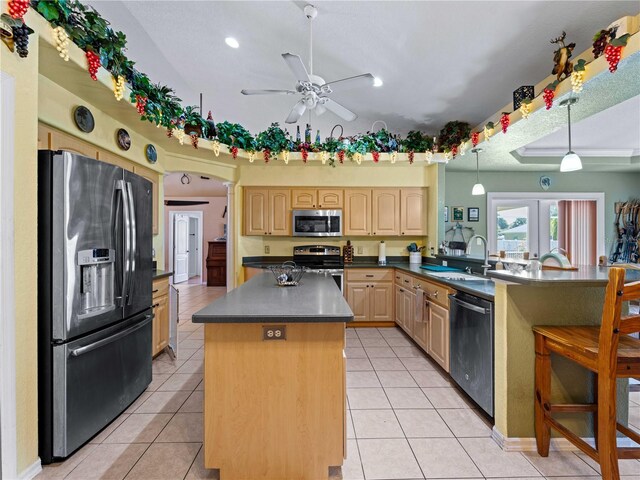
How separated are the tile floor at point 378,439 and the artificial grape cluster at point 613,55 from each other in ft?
7.79

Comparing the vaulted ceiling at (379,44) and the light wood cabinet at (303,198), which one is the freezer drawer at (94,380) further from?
the light wood cabinet at (303,198)

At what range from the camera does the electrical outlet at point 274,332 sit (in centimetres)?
151

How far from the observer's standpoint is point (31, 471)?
5.22 ft

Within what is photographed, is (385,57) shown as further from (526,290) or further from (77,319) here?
(77,319)

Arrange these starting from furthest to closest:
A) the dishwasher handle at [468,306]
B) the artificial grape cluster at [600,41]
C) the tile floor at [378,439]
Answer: the dishwasher handle at [468,306] → the artificial grape cluster at [600,41] → the tile floor at [378,439]

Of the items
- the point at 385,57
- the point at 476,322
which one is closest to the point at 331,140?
the point at 385,57

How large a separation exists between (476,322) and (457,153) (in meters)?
2.72

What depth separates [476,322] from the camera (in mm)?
2211

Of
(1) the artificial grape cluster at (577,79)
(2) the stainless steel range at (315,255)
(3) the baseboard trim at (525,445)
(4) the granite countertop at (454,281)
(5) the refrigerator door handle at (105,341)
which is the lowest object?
(3) the baseboard trim at (525,445)

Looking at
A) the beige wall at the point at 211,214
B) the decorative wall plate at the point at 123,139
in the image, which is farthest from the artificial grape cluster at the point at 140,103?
the beige wall at the point at 211,214

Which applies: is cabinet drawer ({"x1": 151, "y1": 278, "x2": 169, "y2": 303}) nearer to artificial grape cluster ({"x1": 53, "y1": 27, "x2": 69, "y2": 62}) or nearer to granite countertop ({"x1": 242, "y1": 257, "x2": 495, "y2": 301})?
granite countertop ({"x1": 242, "y1": 257, "x2": 495, "y2": 301})

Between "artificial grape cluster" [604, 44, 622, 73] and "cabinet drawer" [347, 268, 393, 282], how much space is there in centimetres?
307

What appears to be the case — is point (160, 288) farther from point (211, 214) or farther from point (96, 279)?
Answer: point (211, 214)

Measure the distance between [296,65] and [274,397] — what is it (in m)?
2.33
